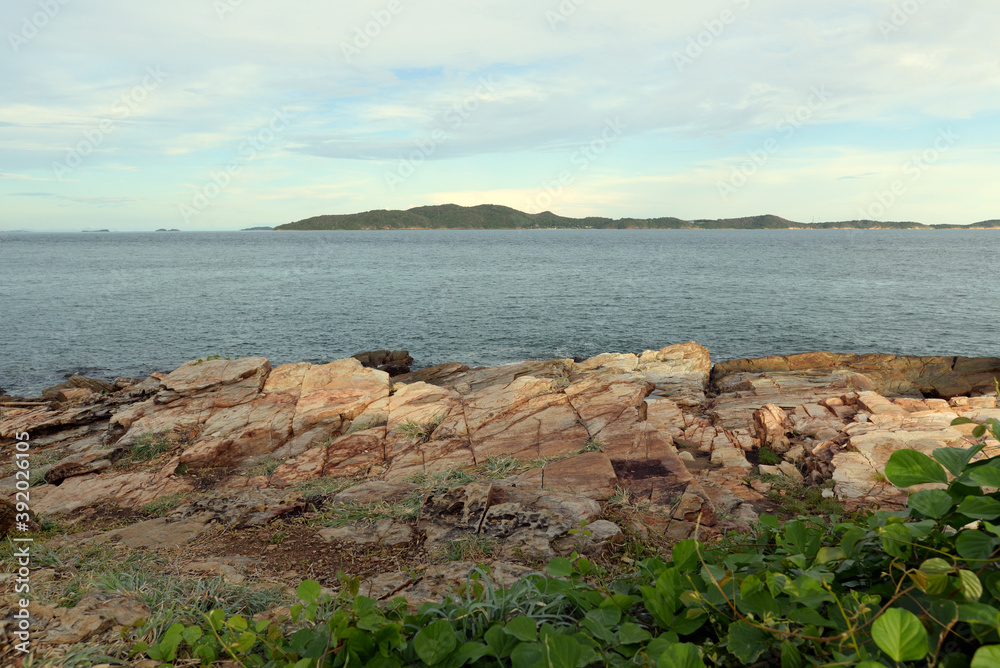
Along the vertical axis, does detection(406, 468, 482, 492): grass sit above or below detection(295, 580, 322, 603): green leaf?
below

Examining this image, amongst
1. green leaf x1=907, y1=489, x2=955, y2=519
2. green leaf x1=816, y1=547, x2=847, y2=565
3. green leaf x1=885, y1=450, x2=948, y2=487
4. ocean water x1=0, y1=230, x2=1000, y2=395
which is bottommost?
ocean water x1=0, y1=230, x2=1000, y2=395

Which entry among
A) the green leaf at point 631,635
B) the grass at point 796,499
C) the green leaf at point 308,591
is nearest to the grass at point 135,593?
the green leaf at point 308,591

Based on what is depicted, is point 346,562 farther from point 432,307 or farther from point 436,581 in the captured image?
point 432,307

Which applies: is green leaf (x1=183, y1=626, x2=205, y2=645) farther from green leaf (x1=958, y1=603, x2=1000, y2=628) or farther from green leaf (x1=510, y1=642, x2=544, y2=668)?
green leaf (x1=958, y1=603, x2=1000, y2=628)

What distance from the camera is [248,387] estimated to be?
753 inches

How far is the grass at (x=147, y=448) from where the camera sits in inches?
591

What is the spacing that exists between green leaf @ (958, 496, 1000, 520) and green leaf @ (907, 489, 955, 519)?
126 mm

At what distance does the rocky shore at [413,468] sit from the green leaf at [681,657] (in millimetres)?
2670

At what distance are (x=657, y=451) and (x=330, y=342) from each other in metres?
35.4

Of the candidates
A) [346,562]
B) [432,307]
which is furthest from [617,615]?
[432,307]

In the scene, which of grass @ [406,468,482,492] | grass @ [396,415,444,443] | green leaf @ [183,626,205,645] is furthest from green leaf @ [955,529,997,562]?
grass @ [396,415,444,443]

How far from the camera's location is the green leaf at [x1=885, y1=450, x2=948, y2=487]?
2.16 meters

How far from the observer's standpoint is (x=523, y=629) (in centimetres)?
222

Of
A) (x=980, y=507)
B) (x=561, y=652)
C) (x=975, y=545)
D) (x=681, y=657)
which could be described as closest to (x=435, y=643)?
(x=561, y=652)
